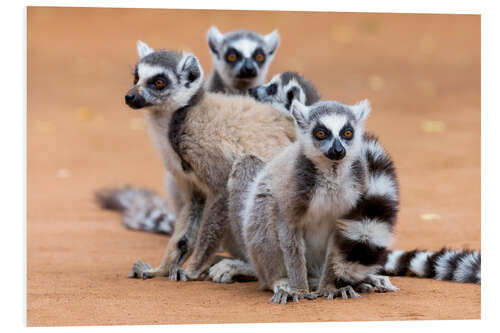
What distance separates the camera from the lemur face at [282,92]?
621 cm

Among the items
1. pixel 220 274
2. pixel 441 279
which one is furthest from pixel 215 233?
pixel 441 279

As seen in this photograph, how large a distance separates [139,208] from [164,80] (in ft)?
8.76

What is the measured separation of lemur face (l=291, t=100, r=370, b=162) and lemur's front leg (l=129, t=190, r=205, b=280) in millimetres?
1428

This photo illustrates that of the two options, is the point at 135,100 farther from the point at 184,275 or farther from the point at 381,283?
the point at 381,283

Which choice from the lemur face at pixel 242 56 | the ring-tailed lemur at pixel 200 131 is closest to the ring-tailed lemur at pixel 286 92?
the ring-tailed lemur at pixel 200 131

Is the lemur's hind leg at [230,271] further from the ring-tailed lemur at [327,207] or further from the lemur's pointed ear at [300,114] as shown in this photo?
the lemur's pointed ear at [300,114]

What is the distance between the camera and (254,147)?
573 cm

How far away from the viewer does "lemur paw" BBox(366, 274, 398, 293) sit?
5.28m

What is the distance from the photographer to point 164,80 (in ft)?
18.9

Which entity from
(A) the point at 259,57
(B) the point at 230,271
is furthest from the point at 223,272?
(A) the point at 259,57

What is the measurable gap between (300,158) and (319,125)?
0.78ft

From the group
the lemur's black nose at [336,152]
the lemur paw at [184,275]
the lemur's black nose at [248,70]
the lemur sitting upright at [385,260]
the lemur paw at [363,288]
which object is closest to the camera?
the lemur's black nose at [336,152]

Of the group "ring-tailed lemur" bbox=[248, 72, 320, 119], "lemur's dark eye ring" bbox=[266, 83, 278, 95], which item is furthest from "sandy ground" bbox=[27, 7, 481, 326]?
"lemur's dark eye ring" bbox=[266, 83, 278, 95]

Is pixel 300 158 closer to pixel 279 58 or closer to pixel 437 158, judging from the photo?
pixel 437 158
